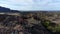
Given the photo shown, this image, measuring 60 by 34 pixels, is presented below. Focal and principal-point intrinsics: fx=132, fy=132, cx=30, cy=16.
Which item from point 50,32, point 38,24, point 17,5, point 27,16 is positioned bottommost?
point 50,32

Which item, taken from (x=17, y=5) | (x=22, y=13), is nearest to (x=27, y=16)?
(x=22, y=13)

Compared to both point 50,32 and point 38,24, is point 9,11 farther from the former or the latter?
point 50,32

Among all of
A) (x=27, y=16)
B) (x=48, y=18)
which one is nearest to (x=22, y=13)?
(x=27, y=16)

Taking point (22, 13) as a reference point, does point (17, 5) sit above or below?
above

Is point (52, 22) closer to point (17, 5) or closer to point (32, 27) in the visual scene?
point (32, 27)

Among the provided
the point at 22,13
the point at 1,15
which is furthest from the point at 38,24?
the point at 1,15

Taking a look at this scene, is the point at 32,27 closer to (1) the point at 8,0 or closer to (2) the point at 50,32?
(2) the point at 50,32

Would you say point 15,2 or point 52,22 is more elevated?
point 15,2
